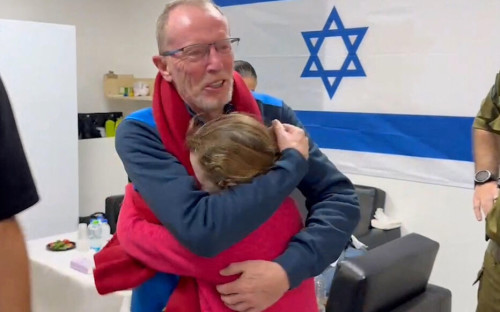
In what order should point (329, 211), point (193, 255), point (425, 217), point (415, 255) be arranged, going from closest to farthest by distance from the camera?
point (193, 255) → point (329, 211) → point (415, 255) → point (425, 217)

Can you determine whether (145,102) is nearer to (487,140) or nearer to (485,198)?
(487,140)

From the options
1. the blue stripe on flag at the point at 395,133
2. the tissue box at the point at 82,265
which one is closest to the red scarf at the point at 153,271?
the tissue box at the point at 82,265

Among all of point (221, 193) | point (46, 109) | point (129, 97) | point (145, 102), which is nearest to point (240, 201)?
point (221, 193)

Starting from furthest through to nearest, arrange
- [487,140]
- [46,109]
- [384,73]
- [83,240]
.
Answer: [46,109]
[384,73]
[83,240]
[487,140]

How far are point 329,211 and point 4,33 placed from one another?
3.27 m

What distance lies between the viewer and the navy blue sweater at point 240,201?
90 centimetres

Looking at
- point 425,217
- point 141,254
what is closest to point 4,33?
point 425,217

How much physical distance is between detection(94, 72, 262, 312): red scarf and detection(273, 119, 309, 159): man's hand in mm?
73

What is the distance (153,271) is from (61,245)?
1828 millimetres

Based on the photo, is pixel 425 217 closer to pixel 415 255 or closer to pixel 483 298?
pixel 415 255

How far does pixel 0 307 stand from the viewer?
957 millimetres

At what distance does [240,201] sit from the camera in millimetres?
894

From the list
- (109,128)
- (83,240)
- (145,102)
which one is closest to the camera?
(83,240)


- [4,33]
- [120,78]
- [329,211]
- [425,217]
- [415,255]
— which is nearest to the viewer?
[329,211]
